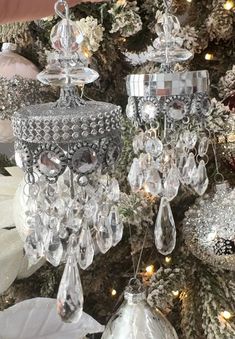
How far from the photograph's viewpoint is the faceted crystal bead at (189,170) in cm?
56

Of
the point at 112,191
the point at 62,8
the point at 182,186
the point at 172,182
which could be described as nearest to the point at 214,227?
the point at 182,186

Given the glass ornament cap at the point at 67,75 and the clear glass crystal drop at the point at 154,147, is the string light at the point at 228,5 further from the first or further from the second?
the glass ornament cap at the point at 67,75

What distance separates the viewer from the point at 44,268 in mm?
862

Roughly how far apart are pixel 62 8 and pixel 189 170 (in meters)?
0.22

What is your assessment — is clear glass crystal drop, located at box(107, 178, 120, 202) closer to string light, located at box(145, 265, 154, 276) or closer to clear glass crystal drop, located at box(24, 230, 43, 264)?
clear glass crystal drop, located at box(24, 230, 43, 264)

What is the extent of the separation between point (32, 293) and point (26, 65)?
1.16 feet

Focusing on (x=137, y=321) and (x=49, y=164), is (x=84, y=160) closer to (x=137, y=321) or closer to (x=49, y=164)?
(x=49, y=164)

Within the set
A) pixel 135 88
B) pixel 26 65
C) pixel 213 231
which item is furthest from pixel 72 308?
pixel 26 65

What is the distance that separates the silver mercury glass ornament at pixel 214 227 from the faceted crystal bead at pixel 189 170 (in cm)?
15

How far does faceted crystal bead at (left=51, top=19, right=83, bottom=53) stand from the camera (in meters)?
0.40

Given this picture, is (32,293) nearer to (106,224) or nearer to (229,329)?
(229,329)

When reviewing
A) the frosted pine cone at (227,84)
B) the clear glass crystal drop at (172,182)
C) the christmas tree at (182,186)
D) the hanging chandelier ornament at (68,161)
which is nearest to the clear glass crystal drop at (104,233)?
the hanging chandelier ornament at (68,161)

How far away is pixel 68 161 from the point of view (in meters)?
0.40

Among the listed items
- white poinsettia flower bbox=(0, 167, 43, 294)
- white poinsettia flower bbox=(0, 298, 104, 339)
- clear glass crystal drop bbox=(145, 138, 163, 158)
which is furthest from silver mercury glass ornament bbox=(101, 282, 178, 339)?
clear glass crystal drop bbox=(145, 138, 163, 158)
